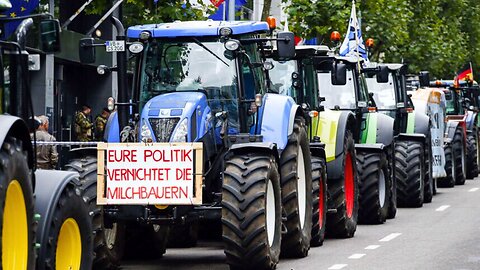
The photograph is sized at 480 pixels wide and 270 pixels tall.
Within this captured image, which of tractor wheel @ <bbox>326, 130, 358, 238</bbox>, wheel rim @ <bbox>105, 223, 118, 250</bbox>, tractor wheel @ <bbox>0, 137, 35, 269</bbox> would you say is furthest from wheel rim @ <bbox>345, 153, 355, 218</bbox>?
tractor wheel @ <bbox>0, 137, 35, 269</bbox>

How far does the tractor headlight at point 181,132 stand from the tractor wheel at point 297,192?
1596 mm

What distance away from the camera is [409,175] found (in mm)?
25234

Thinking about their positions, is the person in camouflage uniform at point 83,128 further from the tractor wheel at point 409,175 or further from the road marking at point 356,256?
the road marking at point 356,256

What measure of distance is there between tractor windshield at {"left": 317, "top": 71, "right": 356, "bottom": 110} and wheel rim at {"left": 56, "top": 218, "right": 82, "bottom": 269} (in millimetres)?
11417

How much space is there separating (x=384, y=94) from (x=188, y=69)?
38.7 feet

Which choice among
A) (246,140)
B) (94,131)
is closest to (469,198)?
(94,131)

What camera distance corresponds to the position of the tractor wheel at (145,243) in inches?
655

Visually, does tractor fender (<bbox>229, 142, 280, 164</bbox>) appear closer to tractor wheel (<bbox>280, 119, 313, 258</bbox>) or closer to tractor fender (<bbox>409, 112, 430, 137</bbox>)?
tractor wheel (<bbox>280, 119, 313, 258</bbox>)

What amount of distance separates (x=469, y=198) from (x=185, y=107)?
1403 cm

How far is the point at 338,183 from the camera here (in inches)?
760

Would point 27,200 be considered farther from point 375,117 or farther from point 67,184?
point 375,117

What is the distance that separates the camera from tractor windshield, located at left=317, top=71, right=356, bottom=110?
2253cm

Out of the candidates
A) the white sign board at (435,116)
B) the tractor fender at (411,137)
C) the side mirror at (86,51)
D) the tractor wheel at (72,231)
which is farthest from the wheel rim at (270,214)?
the white sign board at (435,116)

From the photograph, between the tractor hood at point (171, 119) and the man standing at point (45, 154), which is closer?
the tractor hood at point (171, 119)
